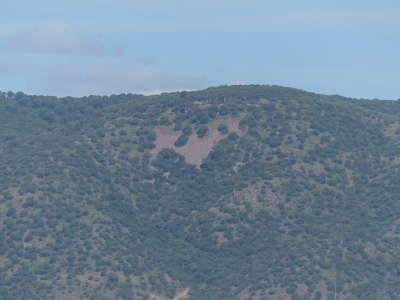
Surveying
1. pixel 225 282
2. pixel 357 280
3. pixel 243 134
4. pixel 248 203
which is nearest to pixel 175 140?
pixel 243 134

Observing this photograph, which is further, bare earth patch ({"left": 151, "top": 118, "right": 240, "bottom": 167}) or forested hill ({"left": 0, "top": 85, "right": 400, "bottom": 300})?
bare earth patch ({"left": 151, "top": 118, "right": 240, "bottom": 167})

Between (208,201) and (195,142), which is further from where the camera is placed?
(195,142)

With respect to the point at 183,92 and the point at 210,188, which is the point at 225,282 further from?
the point at 183,92

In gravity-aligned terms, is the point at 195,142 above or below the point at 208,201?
above
